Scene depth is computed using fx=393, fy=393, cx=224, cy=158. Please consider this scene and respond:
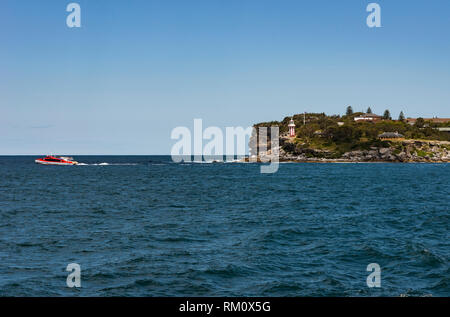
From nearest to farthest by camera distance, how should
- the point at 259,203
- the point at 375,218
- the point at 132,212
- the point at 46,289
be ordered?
the point at 46,289
the point at 375,218
the point at 132,212
the point at 259,203

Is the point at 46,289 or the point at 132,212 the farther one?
the point at 132,212

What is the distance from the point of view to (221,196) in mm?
63625

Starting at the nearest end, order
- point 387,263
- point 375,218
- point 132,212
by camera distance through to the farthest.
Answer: point 387,263 < point 375,218 < point 132,212

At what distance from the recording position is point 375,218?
4125cm

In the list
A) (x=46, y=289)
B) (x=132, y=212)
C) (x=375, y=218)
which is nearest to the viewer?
(x=46, y=289)

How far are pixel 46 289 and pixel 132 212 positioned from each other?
2704cm

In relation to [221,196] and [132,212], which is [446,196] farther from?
[132,212]
